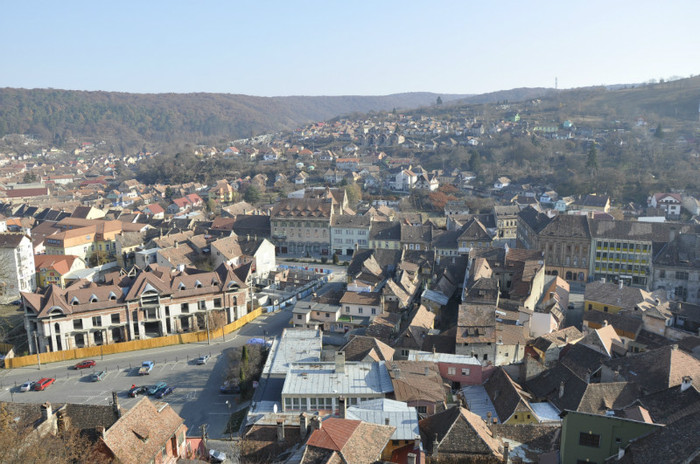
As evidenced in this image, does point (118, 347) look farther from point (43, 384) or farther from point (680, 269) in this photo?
point (680, 269)

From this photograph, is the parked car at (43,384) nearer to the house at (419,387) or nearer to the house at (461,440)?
the house at (419,387)

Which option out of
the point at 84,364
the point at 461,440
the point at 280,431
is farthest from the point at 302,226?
the point at 461,440

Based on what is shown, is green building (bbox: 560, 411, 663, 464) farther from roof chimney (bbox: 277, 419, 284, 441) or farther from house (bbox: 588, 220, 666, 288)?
house (bbox: 588, 220, 666, 288)

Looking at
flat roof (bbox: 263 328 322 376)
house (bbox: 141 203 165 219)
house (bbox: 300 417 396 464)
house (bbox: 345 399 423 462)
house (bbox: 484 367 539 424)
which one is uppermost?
house (bbox: 141 203 165 219)

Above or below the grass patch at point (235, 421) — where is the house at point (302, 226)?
above

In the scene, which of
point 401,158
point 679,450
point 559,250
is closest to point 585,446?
point 679,450

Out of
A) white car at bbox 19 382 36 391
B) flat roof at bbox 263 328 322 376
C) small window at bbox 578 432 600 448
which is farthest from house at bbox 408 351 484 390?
white car at bbox 19 382 36 391

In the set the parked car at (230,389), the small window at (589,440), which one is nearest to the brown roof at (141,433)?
the parked car at (230,389)
